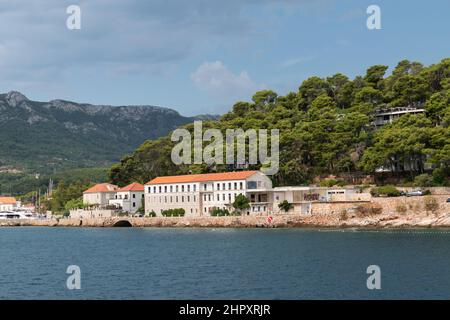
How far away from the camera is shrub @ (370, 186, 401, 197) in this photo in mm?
71938

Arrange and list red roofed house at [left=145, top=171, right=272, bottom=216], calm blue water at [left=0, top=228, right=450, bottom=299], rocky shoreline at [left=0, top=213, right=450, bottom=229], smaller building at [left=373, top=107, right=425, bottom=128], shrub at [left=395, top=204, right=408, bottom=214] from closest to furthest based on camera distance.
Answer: calm blue water at [left=0, top=228, right=450, bottom=299]
rocky shoreline at [left=0, top=213, right=450, bottom=229]
shrub at [left=395, top=204, right=408, bottom=214]
red roofed house at [left=145, top=171, right=272, bottom=216]
smaller building at [left=373, top=107, right=425, bottom=128]

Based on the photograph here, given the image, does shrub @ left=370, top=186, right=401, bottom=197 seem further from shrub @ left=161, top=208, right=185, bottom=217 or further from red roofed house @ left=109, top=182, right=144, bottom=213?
red roofed house @ left=109, top=182, right=144, bottom=213

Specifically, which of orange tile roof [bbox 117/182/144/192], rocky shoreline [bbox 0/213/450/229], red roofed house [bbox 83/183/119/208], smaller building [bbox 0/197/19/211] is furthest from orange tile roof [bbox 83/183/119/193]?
smaller building [bbox 0/197/19/211]

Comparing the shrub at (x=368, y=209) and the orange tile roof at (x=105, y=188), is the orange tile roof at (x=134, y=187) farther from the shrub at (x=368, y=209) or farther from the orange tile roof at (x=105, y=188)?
the shrub at (x=368, y=209)

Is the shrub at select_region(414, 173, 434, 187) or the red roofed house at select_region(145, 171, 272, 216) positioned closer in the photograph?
the shrub at select_region(414, 173, 434, 187)

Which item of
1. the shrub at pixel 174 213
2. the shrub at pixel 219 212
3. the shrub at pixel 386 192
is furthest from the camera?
the shrub at pixel 174 213

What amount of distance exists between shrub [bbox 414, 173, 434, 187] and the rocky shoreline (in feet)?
21.2

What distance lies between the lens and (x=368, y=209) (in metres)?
71.1

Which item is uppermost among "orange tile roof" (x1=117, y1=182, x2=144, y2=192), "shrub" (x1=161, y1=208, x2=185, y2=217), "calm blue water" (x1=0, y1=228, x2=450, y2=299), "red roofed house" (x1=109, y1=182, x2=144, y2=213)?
"orange tile roof" (x1=117, y1=182, x2=144, y2=192)

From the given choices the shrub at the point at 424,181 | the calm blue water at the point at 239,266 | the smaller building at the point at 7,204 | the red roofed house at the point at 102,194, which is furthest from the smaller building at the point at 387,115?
the smaller building at the point at 7,204

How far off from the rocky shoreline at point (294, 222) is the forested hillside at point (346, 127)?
8958mm

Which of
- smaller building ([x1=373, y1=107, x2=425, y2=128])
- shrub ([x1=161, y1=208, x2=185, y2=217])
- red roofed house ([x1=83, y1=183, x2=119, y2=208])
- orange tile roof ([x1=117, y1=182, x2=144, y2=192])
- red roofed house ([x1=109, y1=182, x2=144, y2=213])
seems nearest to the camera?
shrub ([x1=161, y1=208, x2=185, y2=217])

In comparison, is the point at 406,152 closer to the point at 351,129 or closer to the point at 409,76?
the point at 351,129

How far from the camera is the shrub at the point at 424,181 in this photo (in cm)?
7344
